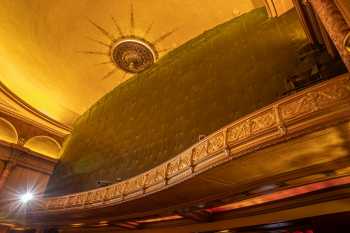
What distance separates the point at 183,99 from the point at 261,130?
3812 mm

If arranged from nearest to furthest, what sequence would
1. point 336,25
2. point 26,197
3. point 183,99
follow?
point 336,25 < point 183,99 < point 26,197

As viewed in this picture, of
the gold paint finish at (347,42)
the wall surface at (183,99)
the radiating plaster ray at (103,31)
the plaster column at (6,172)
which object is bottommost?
the gold paint finish at (347,42)

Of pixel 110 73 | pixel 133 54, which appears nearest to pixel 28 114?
pixel 110 73

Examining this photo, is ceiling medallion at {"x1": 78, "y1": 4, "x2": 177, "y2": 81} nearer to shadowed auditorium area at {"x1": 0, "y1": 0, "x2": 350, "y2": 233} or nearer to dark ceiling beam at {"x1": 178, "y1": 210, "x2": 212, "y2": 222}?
shadowed auditorium area at {"x1": 0, "y1": 0, "x2": 350, "y2": 233}

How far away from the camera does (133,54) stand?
8789 mm

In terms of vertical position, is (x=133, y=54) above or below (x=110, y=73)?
above

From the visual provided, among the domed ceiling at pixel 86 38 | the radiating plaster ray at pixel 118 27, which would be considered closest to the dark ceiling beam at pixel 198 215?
the domed ceiling at pixel 86 38

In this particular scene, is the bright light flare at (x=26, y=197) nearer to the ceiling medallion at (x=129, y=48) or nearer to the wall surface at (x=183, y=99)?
the wall surface at (x=183, y=99)

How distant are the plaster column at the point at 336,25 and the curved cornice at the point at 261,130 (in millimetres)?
553

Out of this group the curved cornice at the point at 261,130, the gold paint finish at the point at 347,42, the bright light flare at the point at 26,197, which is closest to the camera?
the gold paint finish at the point at 347,42

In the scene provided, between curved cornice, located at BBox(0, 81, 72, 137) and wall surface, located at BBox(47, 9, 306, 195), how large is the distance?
2.21ft

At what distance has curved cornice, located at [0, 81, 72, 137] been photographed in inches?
338

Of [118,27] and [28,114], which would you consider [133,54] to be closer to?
[118,27]

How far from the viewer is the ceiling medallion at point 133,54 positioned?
850 centimetres
